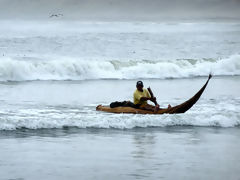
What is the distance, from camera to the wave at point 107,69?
32281mm

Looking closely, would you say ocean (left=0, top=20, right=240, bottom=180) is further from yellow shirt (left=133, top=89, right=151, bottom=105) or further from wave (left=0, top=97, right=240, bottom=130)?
yellow shirt (left=133, top=89, right=151, bottom=105)

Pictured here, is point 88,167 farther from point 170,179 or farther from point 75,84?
point 75,84

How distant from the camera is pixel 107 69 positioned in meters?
35.6

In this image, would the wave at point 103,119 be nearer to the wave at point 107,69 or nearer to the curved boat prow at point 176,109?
the curved boat prow at point 176,109

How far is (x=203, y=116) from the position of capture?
1655 cm

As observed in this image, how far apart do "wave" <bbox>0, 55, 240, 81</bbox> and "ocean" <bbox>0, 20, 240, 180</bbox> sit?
5cm

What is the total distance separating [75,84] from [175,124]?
44.8 feet

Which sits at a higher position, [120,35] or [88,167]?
[120,35]

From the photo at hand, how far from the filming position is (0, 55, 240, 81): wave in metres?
32.3

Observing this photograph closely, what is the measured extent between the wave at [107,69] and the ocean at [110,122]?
52 millimetres

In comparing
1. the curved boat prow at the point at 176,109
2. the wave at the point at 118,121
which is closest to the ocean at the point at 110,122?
the wave at the point at 118,121

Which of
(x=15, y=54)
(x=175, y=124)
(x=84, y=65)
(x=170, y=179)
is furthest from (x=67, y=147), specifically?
(x=15, y=54)

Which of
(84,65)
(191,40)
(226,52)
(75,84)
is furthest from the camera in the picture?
(191,40)

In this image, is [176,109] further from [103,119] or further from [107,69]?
[107,69]
